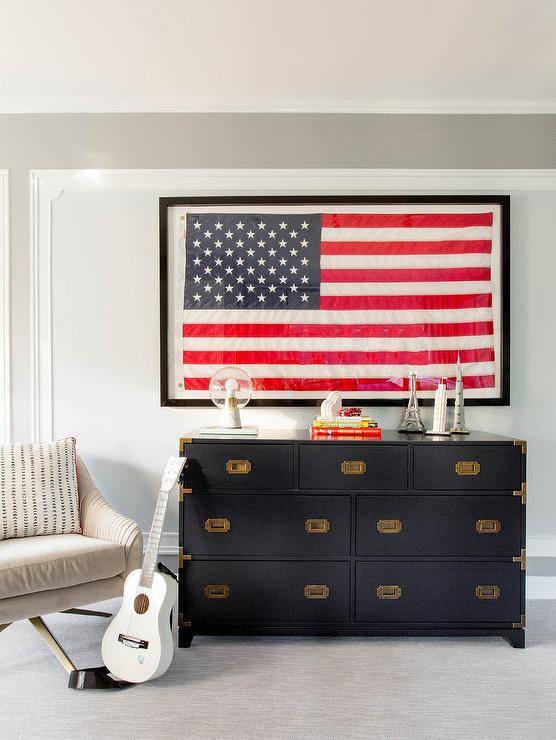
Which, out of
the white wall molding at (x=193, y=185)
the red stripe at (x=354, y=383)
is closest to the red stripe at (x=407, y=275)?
the white wall molding at (x=193, y=185)

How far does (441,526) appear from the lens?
2775 millimetres

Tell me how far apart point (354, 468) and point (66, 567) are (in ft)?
4.62

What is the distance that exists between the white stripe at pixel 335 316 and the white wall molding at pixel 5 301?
1.10 meters

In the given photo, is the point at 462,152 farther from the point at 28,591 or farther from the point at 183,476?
the point at 28,591

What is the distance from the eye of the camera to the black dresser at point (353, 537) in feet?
9.05

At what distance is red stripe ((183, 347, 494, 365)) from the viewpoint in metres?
3.37

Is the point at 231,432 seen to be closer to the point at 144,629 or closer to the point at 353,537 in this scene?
the point at 353,537

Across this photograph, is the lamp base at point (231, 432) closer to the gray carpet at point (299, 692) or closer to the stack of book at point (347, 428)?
the stack of book at point (347, 428)

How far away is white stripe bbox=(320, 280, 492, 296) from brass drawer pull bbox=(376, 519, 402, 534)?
1.35 m

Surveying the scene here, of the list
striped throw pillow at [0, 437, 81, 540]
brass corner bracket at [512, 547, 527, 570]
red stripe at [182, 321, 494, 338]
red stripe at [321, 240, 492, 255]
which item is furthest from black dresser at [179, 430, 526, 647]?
red stripe at [321, 240, 492, 255]

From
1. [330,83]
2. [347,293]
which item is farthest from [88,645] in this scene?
[330,83]

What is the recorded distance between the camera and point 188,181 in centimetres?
341

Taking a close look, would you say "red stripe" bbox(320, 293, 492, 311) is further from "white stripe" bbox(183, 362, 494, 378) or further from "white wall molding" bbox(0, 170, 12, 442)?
"white wall molding" bbox(0, 170, 12, 442)

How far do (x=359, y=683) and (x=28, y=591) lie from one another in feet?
4.87
